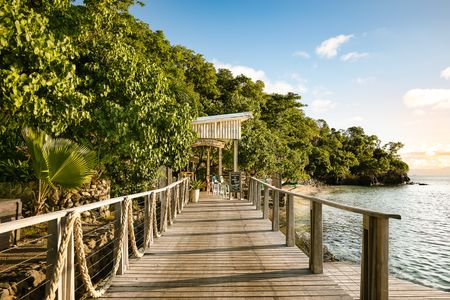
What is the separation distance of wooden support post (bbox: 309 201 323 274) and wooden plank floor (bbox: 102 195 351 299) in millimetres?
171

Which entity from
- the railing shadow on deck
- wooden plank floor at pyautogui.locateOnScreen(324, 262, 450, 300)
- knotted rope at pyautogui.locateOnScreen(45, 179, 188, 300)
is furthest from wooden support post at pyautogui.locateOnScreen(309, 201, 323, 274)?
knotted rope at pyautogui.locateOnScreen(45, 179, 188, 300)

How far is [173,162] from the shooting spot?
38.2ft

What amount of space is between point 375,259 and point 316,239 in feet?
→ 5.76

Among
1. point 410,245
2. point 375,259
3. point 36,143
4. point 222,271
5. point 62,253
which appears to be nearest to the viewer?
point 62,253

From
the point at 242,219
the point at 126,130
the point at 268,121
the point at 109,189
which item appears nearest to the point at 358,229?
the point at 242,219

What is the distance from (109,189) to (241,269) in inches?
343

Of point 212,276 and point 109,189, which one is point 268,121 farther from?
point 212,276

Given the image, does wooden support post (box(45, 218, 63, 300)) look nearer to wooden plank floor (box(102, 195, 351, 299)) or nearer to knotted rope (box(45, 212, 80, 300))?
knotted rope (box(45, 212, 80, 300))

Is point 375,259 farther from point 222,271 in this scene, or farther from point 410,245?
point 410,245

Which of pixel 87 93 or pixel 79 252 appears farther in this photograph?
pixel 87 93

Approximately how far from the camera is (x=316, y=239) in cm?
484

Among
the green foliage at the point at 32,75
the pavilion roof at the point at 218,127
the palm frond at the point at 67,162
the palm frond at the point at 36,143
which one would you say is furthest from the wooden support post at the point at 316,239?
the pavilion roof at the point at 218,127

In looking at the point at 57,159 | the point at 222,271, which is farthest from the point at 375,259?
the point at 57,159

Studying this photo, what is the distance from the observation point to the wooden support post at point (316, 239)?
4.83 m
